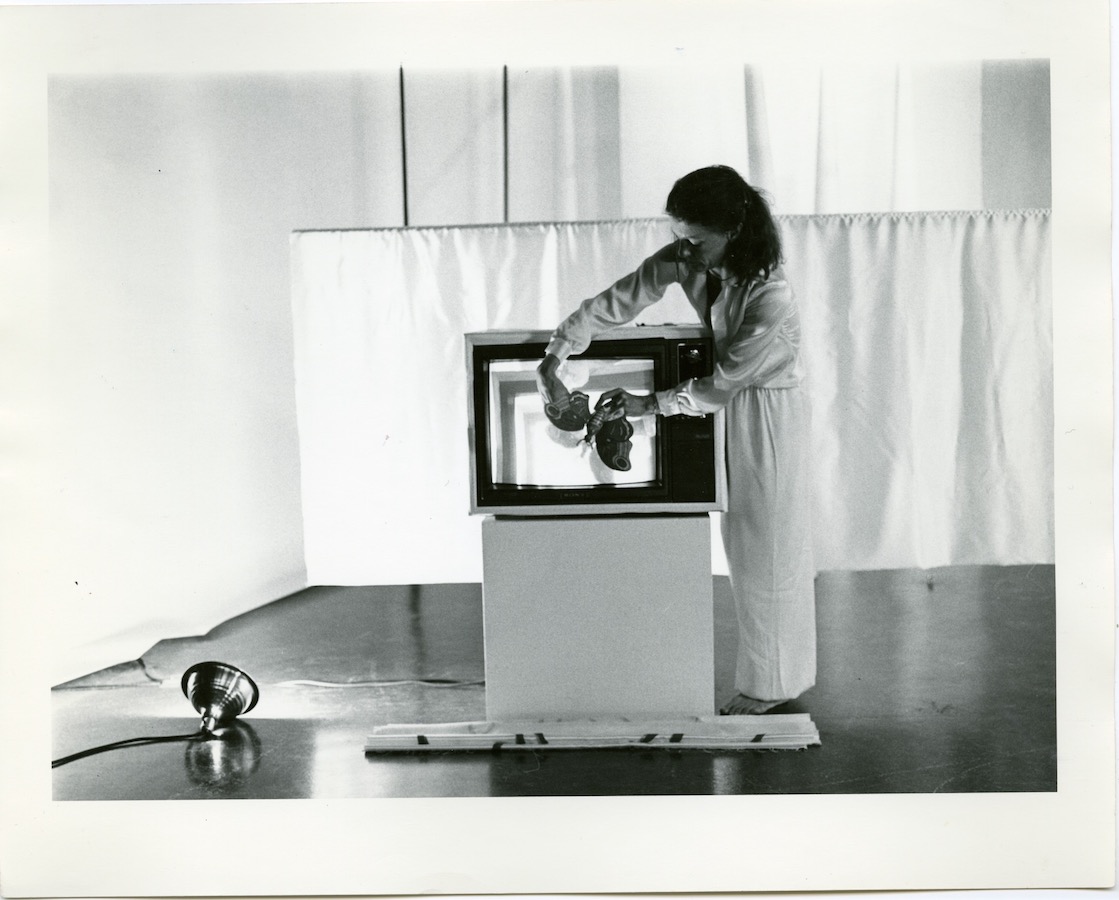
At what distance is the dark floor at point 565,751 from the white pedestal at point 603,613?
140mm

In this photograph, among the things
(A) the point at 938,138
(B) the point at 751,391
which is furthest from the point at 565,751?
(A) the point at 938,138

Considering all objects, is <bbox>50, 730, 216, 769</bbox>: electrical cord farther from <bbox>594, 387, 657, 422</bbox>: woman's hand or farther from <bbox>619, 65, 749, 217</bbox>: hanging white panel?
<bbox>619, 65, 749, 217</bbox>: hanging white panel

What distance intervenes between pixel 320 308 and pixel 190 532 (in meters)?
0.71

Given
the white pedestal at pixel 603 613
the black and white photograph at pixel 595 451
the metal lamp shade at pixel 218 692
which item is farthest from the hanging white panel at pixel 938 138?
the metal lamp shade at pixel 218 692

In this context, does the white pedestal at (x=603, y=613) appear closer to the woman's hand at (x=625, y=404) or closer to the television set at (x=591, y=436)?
the television set at (x=591, y=436)

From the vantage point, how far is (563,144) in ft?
8.71

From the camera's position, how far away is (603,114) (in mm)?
2570

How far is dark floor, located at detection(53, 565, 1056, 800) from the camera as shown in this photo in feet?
7.76

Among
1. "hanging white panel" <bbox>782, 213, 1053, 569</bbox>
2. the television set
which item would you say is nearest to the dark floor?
"hanging white panel" <bbox>782, 213, 1053, 569</bbox>

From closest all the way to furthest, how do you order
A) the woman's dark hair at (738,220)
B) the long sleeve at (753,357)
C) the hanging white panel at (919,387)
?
the long sleeve at (753,357) → the woman's dark hair at (738,220) → the hanging white panel at (919,387)

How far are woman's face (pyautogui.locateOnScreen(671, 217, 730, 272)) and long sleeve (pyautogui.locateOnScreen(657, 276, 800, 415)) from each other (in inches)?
5.0

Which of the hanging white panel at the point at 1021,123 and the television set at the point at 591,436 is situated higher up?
the hanging white panel at the point at 1021,123

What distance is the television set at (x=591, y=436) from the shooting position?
2.36 metres

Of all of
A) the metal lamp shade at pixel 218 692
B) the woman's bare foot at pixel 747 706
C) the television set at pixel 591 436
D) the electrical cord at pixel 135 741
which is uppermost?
the television set at pixel 591 436
